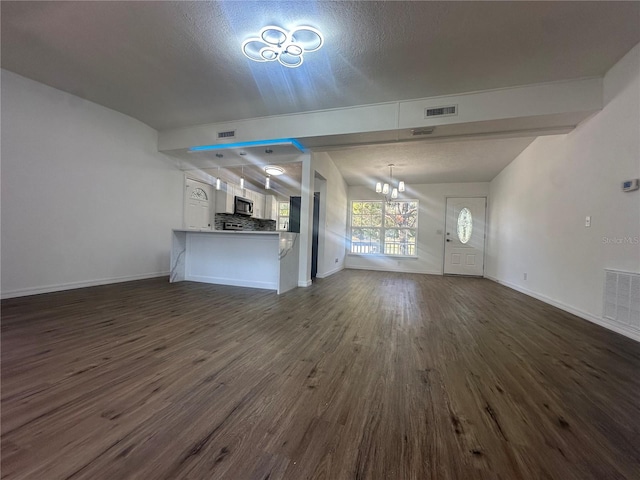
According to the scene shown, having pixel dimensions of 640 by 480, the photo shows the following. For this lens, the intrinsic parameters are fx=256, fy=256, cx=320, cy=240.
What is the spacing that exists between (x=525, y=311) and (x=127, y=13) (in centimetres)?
546

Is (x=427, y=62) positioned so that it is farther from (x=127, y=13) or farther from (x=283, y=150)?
(x=127, y=13)

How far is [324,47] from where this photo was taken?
8.51ft

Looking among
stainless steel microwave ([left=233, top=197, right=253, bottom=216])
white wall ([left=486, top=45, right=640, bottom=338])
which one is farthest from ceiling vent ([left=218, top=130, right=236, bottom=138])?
white wall ([left=486, top=45, right=640, bottom=338])

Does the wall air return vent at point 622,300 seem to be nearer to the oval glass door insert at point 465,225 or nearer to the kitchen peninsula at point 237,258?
the kitchen peninsula at point 237,258

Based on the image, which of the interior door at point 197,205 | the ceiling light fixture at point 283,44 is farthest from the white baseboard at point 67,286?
the ceiling light fixture at point 283,44

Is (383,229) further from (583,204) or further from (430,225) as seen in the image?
(583,204)

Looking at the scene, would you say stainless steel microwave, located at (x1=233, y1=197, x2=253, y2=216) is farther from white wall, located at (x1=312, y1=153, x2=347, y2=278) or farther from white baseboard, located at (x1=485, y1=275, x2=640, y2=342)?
white baseboard, located at (x1=485, y1=275, x2=640, y2=342)

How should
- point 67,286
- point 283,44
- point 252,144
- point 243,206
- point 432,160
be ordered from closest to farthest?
point 283,44, point 67,286, point 252,144, point 432,160, point 243,206

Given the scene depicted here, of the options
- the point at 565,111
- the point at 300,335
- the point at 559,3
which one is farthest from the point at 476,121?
the point at 300,335

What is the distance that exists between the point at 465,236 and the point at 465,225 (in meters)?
0.31

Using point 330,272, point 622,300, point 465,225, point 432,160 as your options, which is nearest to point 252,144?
point 330,272

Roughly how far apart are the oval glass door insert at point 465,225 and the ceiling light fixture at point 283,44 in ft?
20.7

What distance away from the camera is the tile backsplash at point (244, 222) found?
671 centimetres

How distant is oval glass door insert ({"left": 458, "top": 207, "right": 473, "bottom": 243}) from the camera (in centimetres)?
714
